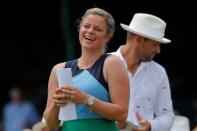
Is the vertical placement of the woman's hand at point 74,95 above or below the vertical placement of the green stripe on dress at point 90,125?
above

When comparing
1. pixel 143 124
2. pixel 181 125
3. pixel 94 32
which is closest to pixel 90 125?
pixel 94 32

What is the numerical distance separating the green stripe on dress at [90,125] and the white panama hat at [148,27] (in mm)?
1571

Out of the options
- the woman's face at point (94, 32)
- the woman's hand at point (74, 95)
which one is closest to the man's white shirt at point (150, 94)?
the woman's face at point (94, 32)

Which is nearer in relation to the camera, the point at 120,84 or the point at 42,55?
the point at 120,84

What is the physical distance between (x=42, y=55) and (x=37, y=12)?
755mm

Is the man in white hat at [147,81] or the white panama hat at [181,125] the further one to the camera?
the white panama hat at [181,125]

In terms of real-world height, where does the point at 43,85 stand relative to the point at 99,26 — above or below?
below

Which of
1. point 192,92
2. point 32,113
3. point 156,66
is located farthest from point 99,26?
point 192,92

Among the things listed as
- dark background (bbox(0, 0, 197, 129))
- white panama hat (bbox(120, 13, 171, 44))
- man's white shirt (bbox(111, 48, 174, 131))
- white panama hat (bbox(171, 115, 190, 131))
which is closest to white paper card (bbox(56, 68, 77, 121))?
man's white shirt (bbox(111, 48, 174, 131))

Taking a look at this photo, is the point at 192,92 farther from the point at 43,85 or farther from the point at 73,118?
the point at 73,118

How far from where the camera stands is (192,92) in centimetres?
1455

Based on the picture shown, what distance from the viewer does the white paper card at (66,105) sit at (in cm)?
485

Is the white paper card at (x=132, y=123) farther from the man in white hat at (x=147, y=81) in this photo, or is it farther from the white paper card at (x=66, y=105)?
the white paper card at (x=66, y=105)

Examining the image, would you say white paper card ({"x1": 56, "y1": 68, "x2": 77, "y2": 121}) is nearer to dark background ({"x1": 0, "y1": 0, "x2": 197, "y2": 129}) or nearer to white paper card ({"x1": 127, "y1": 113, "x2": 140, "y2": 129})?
white paper card ({"x1": 127, "y1": 113, "x2": 140, "y2": 129})
